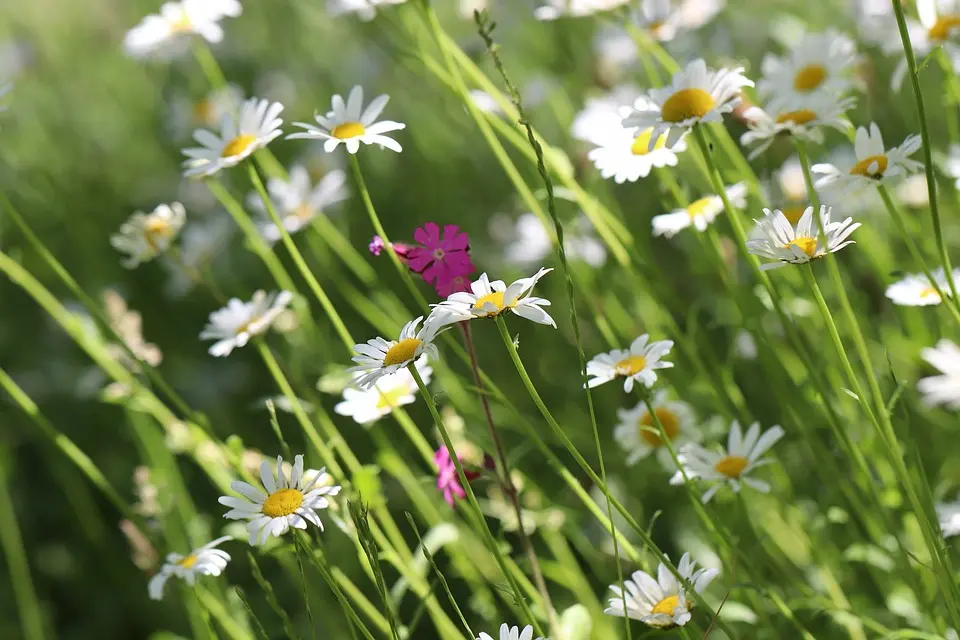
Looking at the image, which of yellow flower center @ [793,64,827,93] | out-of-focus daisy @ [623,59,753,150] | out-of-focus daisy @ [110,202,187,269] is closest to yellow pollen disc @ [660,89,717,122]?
out-of-focus daisy @ [623,59,753,150]

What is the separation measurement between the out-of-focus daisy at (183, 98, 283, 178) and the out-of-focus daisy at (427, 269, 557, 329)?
378mm

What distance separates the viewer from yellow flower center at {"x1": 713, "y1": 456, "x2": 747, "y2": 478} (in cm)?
102

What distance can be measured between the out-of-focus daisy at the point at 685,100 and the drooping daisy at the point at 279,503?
0.44m

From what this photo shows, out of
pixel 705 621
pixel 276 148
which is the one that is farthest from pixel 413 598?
pixel 276 148

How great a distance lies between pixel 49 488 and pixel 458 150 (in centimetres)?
129

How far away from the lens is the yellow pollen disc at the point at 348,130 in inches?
39.5

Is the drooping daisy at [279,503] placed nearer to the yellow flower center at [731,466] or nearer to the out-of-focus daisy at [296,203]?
the yellow flower center at [731,466]

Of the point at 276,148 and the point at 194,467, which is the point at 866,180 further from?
the point at 276,148

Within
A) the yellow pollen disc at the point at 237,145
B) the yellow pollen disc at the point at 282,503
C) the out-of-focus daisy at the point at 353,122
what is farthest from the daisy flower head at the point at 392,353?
the yellow pollen disc at the point at 237,145

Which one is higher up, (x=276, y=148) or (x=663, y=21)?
(x=663, y=21)

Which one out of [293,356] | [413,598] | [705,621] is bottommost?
[413,598]

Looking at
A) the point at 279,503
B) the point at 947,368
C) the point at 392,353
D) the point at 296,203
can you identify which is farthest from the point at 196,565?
the point at 947,368

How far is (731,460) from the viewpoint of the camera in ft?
3.42

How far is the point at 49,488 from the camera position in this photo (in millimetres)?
2145
